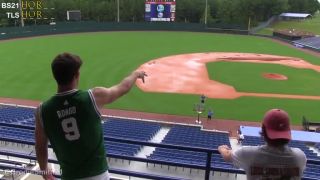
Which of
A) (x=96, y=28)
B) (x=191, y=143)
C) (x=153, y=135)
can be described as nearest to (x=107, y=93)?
(x=191, y=143)

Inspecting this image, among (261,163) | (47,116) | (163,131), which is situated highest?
(47,116)

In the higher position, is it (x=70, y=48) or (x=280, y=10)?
(x=280, y=10)

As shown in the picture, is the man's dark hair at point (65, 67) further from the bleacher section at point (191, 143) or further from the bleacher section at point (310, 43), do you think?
the bleacher section at point (310, 43)

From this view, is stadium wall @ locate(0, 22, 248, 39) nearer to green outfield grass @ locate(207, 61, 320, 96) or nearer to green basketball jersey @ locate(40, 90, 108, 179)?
green outfield grass @ locate(207, 61, 320, 96)

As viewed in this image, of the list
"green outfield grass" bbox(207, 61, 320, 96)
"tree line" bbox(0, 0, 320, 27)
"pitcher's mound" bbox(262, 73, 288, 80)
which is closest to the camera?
"green outfield grass" bbox(207, 61, 320, 96)

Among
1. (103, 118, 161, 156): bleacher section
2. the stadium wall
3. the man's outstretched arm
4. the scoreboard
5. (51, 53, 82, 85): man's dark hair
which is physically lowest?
(103, 118, 161, 156): bleacher section

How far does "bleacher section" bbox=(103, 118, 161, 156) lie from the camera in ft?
44.9

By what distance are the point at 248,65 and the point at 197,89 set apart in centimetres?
1106

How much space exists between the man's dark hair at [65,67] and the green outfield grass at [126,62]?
18.3m

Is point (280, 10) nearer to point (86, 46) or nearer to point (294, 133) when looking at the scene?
point (86, 46)

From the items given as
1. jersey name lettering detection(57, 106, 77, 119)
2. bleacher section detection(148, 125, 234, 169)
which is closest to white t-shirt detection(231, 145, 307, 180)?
jersey name lettering detection(57, 106, 77, 119)

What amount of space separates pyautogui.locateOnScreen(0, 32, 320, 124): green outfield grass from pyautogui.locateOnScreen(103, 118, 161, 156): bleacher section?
3.17 m

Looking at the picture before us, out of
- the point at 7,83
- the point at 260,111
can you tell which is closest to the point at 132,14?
the point at 7,83

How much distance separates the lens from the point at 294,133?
18.3 m
